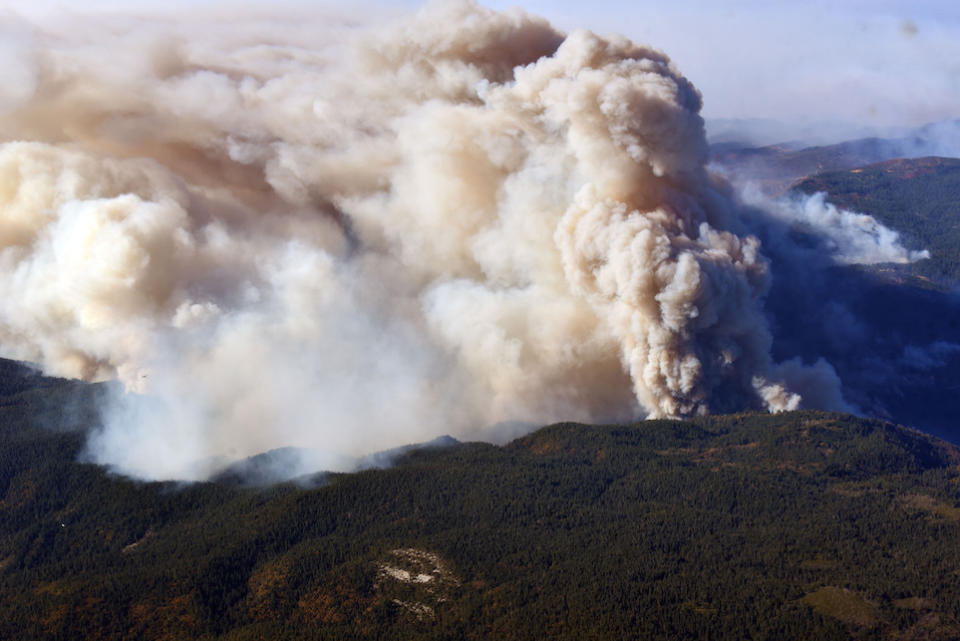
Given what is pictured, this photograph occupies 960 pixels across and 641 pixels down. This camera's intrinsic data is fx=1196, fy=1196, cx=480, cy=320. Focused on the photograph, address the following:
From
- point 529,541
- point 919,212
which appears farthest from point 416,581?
point 919,212

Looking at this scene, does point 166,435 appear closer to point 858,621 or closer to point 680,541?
point 680,541

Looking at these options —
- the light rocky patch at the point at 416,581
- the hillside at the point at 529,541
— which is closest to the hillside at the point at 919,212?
the hillside at the point at 529,541

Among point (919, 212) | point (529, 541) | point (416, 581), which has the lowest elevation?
point (416, 581)

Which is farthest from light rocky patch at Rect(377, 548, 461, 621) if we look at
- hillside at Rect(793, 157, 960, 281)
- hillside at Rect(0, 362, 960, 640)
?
hillside at Rect(793, 157, 960, 281)

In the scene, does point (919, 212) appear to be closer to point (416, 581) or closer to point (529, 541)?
point (529, 541)

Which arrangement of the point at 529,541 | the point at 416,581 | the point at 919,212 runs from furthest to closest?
1. the point at 919,212
2. the point at 529,541
3. the point at 416,581

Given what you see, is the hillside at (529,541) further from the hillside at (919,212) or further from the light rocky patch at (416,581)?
the hillside at (919,212)

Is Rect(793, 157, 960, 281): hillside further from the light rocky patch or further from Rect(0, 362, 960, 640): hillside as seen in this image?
the light rocky patch

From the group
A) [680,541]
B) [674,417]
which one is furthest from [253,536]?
[674,417]
